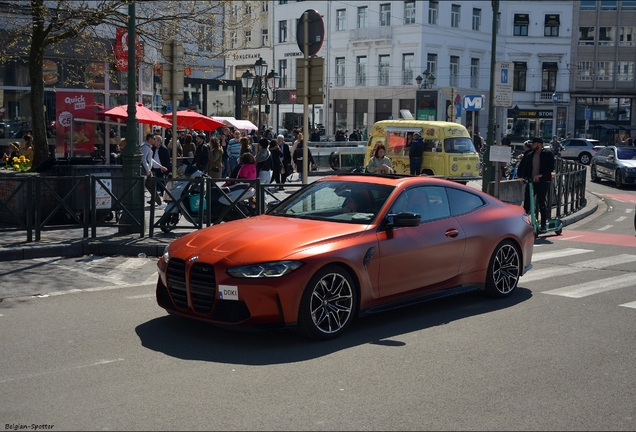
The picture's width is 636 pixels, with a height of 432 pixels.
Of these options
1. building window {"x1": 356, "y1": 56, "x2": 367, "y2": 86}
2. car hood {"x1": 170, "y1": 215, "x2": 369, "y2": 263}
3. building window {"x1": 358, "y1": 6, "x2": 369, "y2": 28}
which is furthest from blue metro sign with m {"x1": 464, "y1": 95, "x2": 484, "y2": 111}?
building window {"x1": 358, "y1": 6, "x2": 369, "y2": 28}

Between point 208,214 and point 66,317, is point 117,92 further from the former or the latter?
point 66,317

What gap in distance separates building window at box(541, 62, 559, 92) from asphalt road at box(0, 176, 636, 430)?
5907 cm

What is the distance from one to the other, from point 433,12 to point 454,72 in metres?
4.93

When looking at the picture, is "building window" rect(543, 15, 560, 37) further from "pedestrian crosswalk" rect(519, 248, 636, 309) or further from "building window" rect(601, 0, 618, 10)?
"pedestrian crosswalk" rect(519, 248, 636, 309)

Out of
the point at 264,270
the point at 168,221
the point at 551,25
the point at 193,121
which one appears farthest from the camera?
the point at 551,25

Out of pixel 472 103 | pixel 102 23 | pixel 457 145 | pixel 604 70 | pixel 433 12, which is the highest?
pixel 433 12

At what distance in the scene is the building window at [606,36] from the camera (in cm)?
6650

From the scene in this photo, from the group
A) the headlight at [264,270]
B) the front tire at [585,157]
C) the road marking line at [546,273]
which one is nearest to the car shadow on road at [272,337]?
the headlight at [264,270]

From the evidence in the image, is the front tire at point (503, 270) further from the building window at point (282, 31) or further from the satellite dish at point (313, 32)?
the building window at point (282, 31)

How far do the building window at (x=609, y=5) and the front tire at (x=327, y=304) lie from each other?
216 ft

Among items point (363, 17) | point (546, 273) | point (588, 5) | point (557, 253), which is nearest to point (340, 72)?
point (363, 17)

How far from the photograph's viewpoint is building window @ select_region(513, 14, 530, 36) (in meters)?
64.8

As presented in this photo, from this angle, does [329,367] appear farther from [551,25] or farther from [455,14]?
[551,25]

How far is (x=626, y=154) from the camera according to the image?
32.3m
